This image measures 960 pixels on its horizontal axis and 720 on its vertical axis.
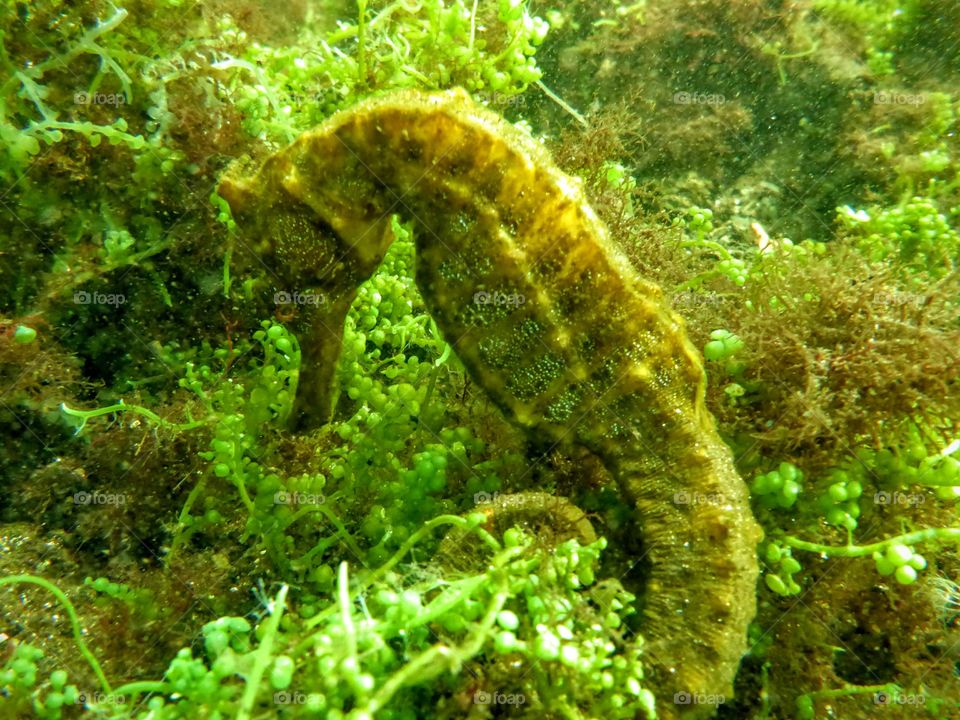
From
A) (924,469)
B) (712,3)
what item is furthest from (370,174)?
(712,3)

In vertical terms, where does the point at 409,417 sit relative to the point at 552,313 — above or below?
below

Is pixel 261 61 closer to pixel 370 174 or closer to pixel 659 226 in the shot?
pixel 370 174

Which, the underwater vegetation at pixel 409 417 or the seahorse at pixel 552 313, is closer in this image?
the underwater vegetation at pixel 409 417

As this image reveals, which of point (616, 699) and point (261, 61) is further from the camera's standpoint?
point (261, 61)

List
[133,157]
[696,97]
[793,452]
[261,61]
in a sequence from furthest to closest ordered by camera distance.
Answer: [696,97], [261,61], [133,157], [793,452]
